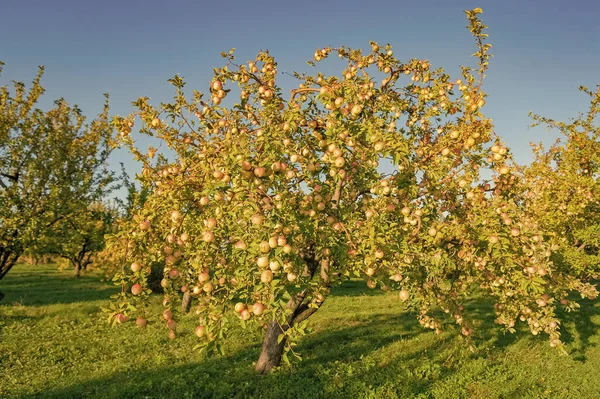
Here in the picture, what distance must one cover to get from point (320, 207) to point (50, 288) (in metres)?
24.7

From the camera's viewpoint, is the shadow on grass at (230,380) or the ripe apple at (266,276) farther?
the shadow on grass at (230,380)

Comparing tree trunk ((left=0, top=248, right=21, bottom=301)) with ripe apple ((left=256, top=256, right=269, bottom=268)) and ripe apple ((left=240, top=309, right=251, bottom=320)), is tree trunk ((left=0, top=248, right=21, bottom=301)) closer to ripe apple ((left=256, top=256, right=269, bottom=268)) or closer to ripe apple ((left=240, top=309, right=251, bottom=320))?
ripe apple ((left=240, top=309, right=251, bottom=320))

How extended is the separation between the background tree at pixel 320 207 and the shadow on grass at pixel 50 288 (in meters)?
17.3

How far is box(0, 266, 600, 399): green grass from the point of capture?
346 inches

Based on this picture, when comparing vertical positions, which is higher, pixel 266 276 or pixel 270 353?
pixel 266 276

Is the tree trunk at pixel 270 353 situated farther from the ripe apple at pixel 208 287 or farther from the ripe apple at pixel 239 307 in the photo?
the ripe apple at pixel 239 307

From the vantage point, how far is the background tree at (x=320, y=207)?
14.2ft

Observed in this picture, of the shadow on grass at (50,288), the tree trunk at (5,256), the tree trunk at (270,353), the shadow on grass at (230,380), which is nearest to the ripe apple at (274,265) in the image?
the shadow on grass at (230,380)

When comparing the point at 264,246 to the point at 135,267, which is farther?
the point at 135,267

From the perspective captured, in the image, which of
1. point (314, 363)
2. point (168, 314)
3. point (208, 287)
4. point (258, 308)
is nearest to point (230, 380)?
point (314, 363)

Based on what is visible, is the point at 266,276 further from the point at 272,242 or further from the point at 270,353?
Result: the point at 270,353

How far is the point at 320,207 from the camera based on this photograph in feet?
18.0

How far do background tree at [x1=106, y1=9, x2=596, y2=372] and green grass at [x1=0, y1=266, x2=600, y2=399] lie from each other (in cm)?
255

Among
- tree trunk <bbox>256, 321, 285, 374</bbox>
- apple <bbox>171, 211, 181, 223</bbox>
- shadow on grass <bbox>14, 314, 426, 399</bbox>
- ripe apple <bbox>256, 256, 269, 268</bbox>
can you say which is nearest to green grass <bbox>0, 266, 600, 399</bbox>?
shadow on grass <bbox>14, 314, 426, 399</bbox>
